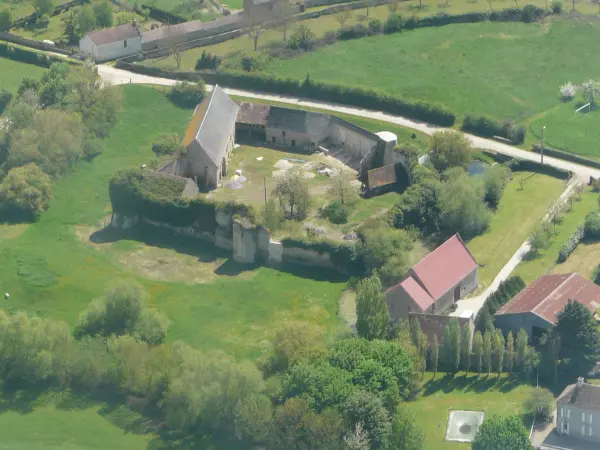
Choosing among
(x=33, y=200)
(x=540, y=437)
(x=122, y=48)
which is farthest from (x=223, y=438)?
(x=122, y=48)

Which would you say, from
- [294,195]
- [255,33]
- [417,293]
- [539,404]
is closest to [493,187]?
[294,195]

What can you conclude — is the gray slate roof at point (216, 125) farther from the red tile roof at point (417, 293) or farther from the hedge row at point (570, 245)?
the hedge row at point (570, 245)

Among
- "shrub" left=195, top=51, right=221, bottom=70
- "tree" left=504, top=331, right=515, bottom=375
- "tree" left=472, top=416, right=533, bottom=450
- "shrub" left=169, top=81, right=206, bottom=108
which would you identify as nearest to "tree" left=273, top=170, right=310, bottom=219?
"shrub" left=169, top=81, right=206, bottom=108

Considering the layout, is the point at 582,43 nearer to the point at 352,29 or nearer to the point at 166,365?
the point at 352,29

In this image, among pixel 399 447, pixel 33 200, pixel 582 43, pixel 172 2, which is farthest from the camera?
pixel 172 2

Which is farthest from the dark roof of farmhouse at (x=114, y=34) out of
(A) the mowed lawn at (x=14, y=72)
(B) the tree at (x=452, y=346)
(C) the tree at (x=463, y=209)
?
(B) the tree at (x=452, y=346)
